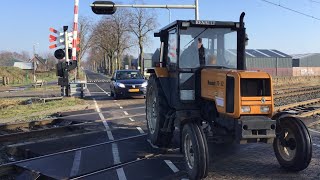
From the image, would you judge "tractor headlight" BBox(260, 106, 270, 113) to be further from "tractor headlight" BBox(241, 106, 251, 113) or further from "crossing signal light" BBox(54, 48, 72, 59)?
"crossing signal light" BBox(54, 48, 72, 59)

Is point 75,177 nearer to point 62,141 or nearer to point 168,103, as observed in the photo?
point 168,103

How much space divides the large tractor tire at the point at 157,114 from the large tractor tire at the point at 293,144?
7.61 ft

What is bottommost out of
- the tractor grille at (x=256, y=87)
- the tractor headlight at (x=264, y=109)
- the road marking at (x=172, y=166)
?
the road marking at (x=172, y=166)

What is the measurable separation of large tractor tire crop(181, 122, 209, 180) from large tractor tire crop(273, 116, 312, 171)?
4.93 feet

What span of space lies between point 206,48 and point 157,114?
5.98ft

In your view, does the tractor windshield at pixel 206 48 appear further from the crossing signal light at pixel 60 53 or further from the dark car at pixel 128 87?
the dark car at pixel 128 87

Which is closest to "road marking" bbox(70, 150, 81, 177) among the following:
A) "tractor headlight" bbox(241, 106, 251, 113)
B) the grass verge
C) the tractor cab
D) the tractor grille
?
the tractor cab

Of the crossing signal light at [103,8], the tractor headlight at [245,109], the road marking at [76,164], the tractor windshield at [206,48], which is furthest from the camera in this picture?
the crossing signal light at [103,8]

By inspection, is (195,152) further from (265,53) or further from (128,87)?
(265,53)

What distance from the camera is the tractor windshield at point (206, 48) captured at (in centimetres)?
761

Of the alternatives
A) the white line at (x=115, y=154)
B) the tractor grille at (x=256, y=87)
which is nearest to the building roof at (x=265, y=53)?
the white line at (x=115, y=154)

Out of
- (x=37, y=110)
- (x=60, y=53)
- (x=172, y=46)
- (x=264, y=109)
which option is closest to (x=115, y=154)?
(x=172, y=46)

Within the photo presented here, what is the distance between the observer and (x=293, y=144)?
22.5 feet

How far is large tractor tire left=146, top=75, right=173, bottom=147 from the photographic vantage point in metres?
8.36
